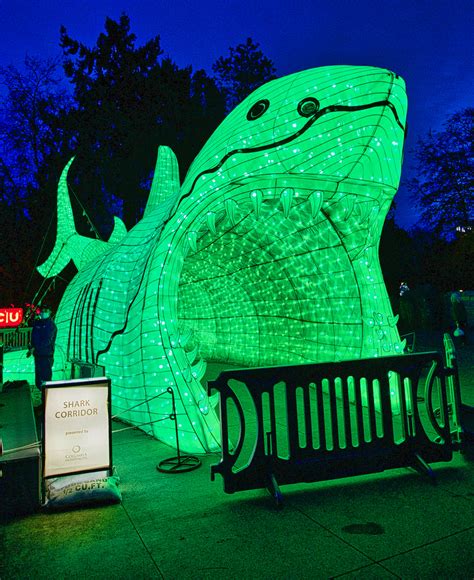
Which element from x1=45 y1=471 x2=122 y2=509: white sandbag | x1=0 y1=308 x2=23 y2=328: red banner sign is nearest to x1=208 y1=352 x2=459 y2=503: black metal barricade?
x1=45 y1=471 x2=122 y2=509: white sandbag

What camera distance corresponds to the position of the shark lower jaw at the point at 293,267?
505 centimetres

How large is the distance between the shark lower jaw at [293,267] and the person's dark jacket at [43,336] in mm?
2349

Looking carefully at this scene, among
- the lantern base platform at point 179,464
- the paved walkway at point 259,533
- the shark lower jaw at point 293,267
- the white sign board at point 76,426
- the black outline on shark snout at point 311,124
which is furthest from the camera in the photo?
the shark lower jaw at point 293,267

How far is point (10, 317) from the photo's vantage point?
18.8 m

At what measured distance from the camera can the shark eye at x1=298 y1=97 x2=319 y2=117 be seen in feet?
15.4

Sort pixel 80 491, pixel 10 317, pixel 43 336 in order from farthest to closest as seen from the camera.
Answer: pixel 10 317 < pixel 43 336 < pixel 80 491

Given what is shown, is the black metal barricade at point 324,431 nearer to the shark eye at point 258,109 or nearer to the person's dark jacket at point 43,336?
the shark eye at point 258,109

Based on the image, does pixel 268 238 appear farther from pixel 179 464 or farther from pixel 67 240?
pixel 67 240

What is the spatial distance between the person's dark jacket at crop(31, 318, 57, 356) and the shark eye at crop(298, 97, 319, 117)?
517 centimetres

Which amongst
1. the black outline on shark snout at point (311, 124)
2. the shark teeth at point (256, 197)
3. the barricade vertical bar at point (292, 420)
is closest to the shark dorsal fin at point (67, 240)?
the black outline on shark snout at point (311, 124)

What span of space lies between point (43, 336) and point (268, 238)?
3.90 meters

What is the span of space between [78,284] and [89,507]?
15.9ft

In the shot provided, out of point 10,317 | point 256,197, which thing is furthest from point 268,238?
point 10,317

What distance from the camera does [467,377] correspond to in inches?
332
